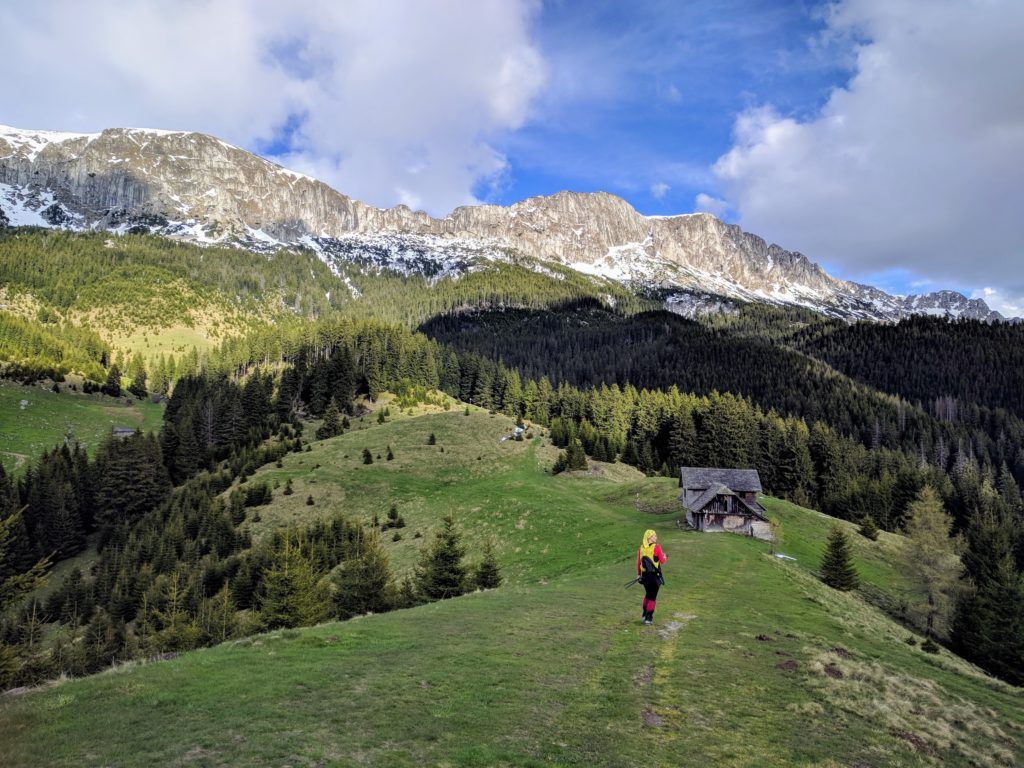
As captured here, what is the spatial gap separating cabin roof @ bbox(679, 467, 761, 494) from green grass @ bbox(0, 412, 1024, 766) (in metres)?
27.0

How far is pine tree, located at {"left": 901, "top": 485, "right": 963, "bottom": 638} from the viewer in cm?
4566

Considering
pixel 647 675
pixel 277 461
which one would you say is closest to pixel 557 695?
pixel 647 675

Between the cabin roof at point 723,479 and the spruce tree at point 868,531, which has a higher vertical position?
the cabin roof at point 723,479

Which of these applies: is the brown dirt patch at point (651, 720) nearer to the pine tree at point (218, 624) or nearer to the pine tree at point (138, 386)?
the pine tree at point (218, 624)

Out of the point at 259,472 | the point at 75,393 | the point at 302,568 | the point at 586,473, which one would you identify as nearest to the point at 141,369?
the point at 75,393

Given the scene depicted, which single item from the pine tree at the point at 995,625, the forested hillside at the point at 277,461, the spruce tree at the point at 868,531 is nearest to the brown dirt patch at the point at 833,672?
the forested hillside at the point at 277,461

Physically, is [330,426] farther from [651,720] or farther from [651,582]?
[651,720]

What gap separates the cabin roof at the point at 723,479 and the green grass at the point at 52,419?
114454 mm

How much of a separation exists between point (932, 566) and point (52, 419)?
512 feet

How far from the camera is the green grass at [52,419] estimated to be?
10006 cm

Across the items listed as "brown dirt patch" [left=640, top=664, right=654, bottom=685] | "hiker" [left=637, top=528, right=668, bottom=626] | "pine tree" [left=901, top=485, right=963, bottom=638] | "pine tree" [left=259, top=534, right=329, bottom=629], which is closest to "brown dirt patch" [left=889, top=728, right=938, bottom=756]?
"brown dirt patch" [left=640, top=664, right=654, bottom=685]

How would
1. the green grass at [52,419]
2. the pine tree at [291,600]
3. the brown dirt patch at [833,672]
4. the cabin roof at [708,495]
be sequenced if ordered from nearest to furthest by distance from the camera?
the brown dirt patch at [833,672] → the pine tree at [291,600] → the cabin roof at [708,495] → the green grass at [52,419]

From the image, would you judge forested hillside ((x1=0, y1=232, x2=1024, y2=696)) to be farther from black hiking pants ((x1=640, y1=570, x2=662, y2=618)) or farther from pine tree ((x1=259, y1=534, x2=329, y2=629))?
black hiking pants ((x1=640, y1=570, x2=662, y2=618))

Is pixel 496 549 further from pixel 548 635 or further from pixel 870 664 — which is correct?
pixel 870 664
